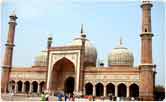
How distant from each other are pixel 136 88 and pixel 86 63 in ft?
12.4

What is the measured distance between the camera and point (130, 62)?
62.7 ft

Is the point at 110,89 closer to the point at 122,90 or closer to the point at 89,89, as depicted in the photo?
the point at 122,90

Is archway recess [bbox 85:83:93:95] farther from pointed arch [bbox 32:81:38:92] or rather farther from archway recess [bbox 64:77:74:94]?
pointed arch [bbox 32:81:38:92]

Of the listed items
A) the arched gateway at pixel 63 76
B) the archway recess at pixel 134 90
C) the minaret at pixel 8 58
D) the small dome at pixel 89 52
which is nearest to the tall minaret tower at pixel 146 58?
the archway recess at pixel 134 90

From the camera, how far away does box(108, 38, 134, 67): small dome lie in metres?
18.9

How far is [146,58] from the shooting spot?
1594cm

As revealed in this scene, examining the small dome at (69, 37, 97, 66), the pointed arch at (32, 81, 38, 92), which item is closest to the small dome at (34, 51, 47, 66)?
the pointed arch at (32, 81, 38, 92)

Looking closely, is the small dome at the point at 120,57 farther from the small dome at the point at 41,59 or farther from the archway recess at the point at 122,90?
the small dome at the point at 41,59

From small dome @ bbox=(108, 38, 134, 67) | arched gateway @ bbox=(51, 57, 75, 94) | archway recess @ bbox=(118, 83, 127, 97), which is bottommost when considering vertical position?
archway recess @ bbox=(118, 83, 127, 97)

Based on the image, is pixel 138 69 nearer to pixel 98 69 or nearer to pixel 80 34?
pixel 98 69

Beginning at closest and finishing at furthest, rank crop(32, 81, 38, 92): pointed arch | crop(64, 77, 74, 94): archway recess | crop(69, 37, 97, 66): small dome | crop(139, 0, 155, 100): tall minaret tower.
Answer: crop(139, 0, 155, 100): tall minaret tower → crop(64, 77, 74, 94): archway recess → crop(69, 37, 97, 66): small dome → crop(32, 81, 38, 92): pointed arch

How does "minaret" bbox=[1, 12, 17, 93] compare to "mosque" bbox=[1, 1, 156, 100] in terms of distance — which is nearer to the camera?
"mosque" bbox=[1, 1, 156, 100]

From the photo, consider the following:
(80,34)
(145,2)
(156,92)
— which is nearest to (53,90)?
(80,34)

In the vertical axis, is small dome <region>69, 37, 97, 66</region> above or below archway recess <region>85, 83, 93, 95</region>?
above
